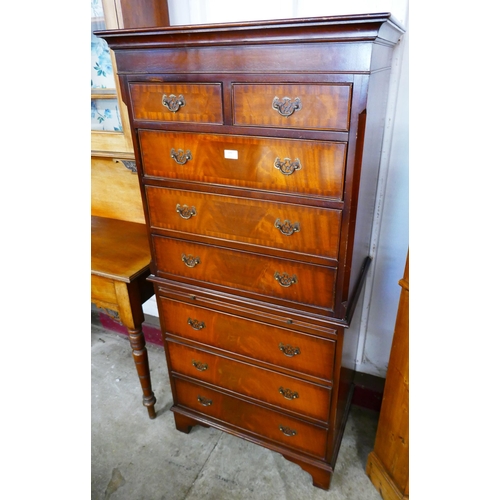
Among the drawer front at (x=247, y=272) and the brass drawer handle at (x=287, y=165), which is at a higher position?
the brass drawer handle at (x=287, y=165)

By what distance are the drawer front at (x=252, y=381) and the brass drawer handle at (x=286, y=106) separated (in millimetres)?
937

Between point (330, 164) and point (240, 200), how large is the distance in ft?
1.00

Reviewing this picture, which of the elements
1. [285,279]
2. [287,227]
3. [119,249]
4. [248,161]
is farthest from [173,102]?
[119,249]

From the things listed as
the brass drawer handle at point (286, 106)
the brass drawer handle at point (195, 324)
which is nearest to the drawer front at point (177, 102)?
the brass drawer handle at point (286, 106)

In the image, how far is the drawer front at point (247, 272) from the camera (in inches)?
47.6

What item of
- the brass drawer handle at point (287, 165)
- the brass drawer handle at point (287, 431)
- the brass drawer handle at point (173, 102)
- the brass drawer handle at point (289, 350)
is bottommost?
the brass drawer handle at point (287, 431)

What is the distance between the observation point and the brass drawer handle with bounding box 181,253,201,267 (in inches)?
54.1

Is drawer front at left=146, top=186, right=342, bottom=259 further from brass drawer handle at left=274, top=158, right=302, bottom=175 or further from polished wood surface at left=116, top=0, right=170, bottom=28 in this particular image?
polished wood surface at left=116, top=0, right=170, bottom=28

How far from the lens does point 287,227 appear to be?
1.16m

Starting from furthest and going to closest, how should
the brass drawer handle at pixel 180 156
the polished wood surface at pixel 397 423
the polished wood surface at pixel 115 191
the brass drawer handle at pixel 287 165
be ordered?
the polished wood surface at pixel 115 191 → the polished wood surface at pixel 397 423 → the brass drawer handle at pixel 180 156 → the brass drawer handle at pixel 287 165

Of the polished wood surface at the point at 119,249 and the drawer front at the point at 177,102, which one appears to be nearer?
the drawer front at the point at 177,102

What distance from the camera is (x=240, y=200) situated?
1187 millimetres

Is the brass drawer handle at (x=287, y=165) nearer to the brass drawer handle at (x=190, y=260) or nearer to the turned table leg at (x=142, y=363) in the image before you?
the brass drawer handle at (x=190, y=260)
